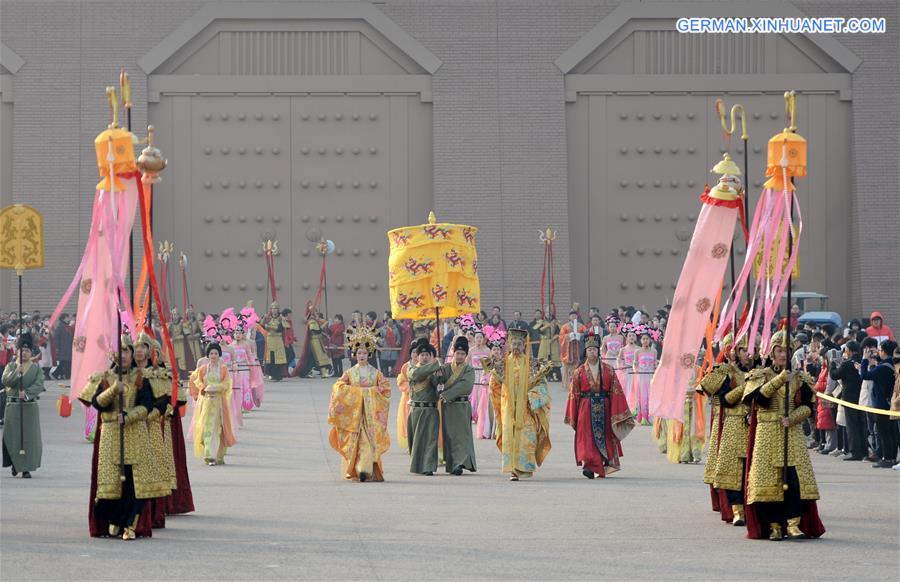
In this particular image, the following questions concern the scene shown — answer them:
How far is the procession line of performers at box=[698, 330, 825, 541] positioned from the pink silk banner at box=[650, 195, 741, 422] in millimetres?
756

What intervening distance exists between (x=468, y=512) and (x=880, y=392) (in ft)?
19.1

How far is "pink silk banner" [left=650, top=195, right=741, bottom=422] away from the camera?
43.8ft

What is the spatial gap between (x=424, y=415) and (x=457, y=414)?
35 centimetres

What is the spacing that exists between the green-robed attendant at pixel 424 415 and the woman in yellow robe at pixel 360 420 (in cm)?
48

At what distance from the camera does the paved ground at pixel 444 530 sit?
34.1 ft

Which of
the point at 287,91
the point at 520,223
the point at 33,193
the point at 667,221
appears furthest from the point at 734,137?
the point at 33,193

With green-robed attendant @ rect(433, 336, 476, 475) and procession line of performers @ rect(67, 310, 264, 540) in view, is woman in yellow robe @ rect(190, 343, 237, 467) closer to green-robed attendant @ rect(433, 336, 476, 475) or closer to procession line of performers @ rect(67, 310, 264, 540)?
green-robed attendant @ rect(433, 336, 476, 475)

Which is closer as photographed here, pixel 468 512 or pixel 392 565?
pixel 392 565

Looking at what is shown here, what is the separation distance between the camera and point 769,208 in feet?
41.6

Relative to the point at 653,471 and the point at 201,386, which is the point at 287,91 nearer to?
the point at 201,386

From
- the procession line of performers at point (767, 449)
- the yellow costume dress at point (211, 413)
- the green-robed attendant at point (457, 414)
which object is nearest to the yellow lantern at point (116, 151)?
the procession line of performers at point (767, 449)

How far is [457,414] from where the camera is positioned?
17.0 meters

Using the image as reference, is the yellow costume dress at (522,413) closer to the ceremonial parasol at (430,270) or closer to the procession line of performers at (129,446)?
the ceremonial parasol at (430,270)

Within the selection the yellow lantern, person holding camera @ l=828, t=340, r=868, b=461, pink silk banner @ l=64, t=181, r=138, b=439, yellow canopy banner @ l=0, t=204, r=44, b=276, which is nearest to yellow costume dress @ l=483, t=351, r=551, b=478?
person holding camera @ l=828, t=340, r=868, b=461
